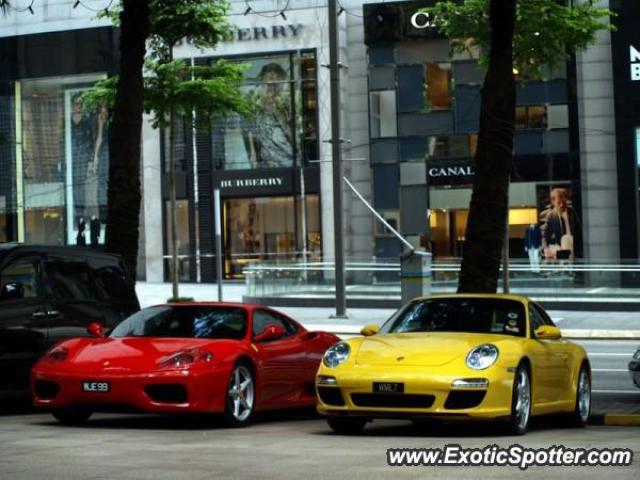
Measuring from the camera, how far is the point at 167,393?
41.1 feet

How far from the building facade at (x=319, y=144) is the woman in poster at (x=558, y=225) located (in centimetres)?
15

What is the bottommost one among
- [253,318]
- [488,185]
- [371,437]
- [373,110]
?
[371,437]

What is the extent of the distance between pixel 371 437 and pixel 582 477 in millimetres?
3329

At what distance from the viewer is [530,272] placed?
1390 inches

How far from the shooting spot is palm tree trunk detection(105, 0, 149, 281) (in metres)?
19.1

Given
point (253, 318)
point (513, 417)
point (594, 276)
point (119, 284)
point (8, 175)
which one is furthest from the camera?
point (8, 175)

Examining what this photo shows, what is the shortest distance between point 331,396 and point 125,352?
7.26 feet

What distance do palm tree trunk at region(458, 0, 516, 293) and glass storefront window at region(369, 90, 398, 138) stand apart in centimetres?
3285

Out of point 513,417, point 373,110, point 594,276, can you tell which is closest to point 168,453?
point 513,417

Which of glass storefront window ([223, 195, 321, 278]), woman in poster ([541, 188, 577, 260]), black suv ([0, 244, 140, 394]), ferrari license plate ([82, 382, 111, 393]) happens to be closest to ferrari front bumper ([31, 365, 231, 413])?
ferrari license plate ([82, 382, 111, 393])

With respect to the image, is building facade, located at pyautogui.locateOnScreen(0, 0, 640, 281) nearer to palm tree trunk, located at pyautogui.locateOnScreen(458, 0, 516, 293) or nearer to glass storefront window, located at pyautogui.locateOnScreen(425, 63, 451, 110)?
glass storefront window, located at pyautogui.locateOnScreen(425, 63, 451, 110)

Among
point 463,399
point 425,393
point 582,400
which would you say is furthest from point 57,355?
point 582,400

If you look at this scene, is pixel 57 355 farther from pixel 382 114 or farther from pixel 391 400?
pixel 382 114

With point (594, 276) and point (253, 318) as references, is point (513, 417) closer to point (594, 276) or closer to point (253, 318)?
point (253, 318)
